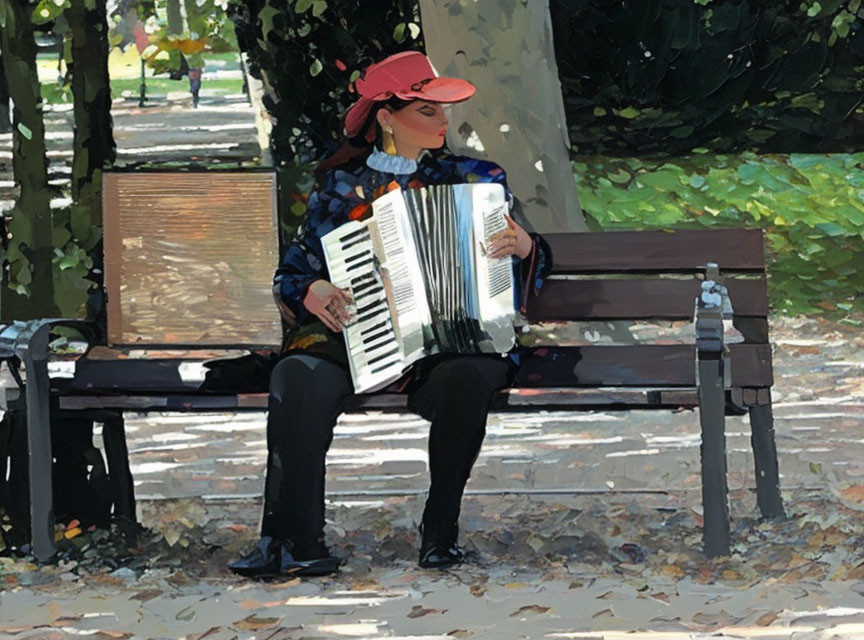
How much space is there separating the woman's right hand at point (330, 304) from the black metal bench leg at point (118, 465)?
833 mm

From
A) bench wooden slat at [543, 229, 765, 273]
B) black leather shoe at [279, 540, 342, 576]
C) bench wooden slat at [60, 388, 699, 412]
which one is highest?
bench wooden slat at [543, 229, 765, 273]

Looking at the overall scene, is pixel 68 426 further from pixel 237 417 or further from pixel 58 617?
pixel 237 417

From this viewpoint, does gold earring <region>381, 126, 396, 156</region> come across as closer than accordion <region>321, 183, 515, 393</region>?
No

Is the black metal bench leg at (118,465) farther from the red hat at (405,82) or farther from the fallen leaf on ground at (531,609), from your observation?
the fallen leaf on ground at (531,609)

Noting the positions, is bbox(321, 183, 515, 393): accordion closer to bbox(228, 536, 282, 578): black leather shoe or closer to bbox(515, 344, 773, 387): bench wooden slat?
bbox(515, 344, 773, 387): bench wooden slat

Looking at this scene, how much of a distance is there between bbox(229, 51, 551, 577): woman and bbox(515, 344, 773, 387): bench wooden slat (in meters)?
0.12

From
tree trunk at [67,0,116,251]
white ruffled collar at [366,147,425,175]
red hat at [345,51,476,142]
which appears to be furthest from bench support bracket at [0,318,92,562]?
tree trunk at [67,0,116,251]

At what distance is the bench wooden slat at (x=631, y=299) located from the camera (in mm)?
6504

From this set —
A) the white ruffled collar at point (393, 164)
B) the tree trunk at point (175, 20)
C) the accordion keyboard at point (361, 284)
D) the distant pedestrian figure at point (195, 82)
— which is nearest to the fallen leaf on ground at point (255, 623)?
the accordion keyboard at point (361, 284)

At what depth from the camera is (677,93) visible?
18.0 m

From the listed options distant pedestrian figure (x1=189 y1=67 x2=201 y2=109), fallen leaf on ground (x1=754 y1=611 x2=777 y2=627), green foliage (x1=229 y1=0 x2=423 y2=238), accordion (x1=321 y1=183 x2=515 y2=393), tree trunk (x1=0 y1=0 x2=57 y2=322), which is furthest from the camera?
distant pedestrian figure (x1=189 y1=67 x2=201 y2=109)

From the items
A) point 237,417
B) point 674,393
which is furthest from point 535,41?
point 674,393

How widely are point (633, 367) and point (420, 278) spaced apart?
69cm

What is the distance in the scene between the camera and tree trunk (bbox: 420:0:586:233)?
9.79m
